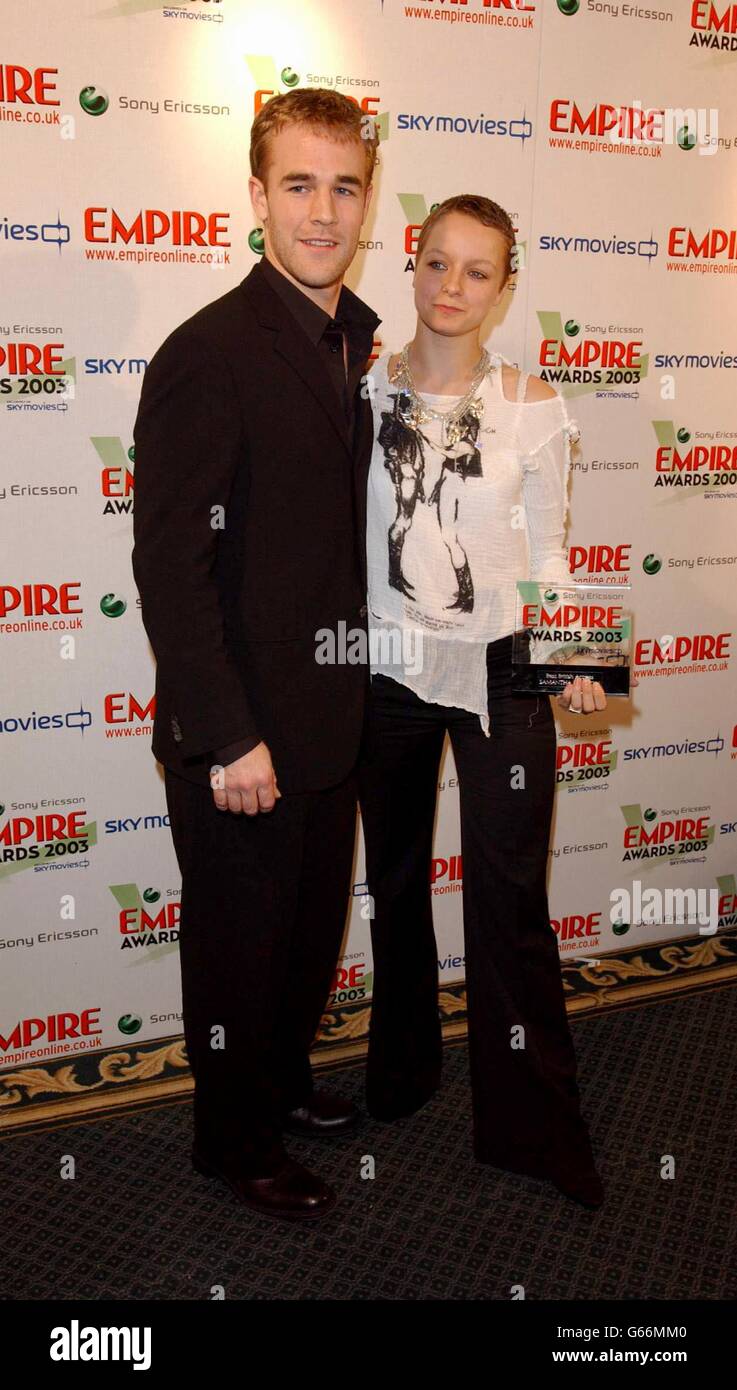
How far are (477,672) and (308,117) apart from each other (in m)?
1.01

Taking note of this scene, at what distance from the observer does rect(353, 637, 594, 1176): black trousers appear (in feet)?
7.49

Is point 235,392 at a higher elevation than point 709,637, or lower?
higher

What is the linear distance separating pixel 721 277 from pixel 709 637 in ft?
3.16

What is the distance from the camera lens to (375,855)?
2453 millimetres

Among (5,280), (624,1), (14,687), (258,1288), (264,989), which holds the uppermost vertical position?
(624,1)

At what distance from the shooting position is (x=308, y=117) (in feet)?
6.38

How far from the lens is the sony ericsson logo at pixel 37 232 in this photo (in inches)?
93.4

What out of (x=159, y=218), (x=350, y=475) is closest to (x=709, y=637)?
(x=350, y=475)

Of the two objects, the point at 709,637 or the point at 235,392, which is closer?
the point at 235,392

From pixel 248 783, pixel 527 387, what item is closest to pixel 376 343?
pixel 527 387

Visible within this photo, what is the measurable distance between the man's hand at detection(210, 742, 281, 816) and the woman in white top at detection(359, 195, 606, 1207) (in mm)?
379

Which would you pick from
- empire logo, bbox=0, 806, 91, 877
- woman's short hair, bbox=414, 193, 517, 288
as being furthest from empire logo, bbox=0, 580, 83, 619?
woman's short hair, bbox=414, 193, 517, 288

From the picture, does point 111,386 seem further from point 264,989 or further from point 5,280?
point 264,989

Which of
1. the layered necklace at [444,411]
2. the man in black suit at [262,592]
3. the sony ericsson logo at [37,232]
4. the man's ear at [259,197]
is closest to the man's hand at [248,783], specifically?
the man in black suit at [262,592]
